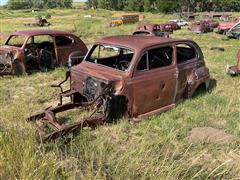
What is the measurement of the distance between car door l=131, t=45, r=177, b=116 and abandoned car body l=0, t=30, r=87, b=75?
3619 mm

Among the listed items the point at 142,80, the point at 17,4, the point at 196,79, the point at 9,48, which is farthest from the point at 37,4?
the point at 142,80

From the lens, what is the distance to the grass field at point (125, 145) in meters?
3.25

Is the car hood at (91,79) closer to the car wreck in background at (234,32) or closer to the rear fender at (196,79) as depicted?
the rear fender at (196,79)

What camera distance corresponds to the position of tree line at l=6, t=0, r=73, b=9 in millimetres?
125625

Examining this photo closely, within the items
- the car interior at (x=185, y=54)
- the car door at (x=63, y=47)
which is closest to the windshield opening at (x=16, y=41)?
the car door at (x=63, y=47)

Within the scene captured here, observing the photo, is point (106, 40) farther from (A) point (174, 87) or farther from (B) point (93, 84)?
(A) point (174, 87)

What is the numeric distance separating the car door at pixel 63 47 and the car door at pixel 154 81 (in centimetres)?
471

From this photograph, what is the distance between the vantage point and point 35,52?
31.6 ft

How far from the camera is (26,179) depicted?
9.36ft

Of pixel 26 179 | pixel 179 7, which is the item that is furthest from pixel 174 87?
pixel 179 7

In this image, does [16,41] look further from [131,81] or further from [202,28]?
[202,28]

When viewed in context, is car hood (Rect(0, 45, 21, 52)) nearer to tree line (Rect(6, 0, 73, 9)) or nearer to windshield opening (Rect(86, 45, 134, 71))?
windshield opening (Rect(86, 45, 134, 71))

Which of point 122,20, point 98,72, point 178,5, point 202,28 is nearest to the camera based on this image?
point 98,72

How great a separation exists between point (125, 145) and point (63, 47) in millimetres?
5931
